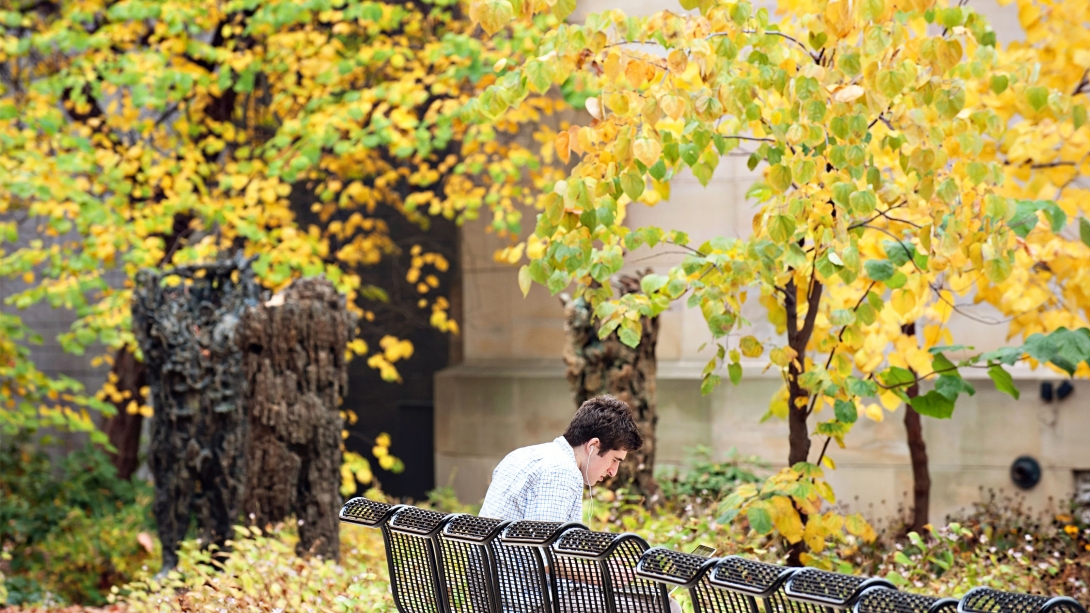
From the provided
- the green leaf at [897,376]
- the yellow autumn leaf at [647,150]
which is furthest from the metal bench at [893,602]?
the green leaf at [897,376]

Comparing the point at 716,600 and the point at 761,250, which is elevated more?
the point at 761,250

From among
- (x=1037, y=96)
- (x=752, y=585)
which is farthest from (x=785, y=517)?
(x=1037, y=96)

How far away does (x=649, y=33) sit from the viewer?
4969 millimetres

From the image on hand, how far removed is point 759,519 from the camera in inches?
203

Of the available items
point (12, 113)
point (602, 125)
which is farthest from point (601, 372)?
point (12, 113)

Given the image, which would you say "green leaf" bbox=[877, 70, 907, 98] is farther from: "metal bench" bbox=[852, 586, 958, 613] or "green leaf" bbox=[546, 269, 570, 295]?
"metal bench" bbox=[852, 586, 958, 613]

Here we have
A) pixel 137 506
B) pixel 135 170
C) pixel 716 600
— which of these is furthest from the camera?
pixel 137 506

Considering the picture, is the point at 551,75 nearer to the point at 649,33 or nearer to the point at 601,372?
the point at 649,33

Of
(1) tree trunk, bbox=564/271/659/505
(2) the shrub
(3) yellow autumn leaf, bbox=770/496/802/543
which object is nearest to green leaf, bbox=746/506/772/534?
(3) yellow autumn leaf, bbox=770/496/802/543

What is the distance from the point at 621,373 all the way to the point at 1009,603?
5.01 metres

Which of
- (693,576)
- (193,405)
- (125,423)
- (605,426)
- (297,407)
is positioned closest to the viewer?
(693,576)

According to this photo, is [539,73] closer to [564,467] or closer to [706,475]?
[564,467]

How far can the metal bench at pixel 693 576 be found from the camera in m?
3.34

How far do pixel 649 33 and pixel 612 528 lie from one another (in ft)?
10.8
